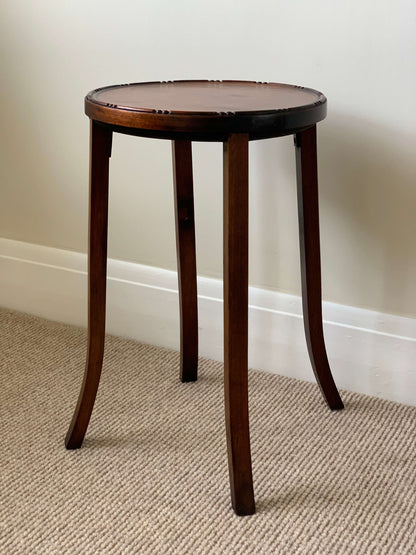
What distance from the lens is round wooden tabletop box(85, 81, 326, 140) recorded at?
38.0 inches

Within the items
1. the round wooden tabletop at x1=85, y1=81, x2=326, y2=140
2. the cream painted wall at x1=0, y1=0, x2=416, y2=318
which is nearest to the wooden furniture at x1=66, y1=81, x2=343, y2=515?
the round wooden tabletop at x1=85, y1=81, x2=326, y2=140

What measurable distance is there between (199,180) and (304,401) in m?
0.46

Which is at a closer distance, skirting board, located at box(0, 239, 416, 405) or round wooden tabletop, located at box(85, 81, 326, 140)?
round wooden tabletop, located at box(85, 81, 326, 140)

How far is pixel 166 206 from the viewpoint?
1528 millimetres

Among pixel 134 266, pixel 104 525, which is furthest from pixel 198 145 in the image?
pixel 104 525

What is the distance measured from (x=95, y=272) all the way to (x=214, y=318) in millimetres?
425

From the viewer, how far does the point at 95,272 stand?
1157 millimetres

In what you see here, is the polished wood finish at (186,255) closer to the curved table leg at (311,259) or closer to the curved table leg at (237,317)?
the curved table leg at (311,259)

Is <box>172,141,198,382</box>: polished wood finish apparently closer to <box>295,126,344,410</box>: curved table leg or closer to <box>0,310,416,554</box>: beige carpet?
<box>0,310,416,554</box>: beige carpet

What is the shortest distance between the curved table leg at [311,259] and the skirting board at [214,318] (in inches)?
3.5

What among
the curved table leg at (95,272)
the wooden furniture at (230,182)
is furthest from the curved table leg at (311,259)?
the curved table leg at (95,272)

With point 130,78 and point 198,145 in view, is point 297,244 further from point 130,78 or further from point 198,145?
point 130,78

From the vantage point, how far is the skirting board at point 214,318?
1.39 meters

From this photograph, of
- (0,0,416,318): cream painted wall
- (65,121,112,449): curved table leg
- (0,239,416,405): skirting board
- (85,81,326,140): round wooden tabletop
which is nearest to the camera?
(85,81,326,140): round wooden tabletop
